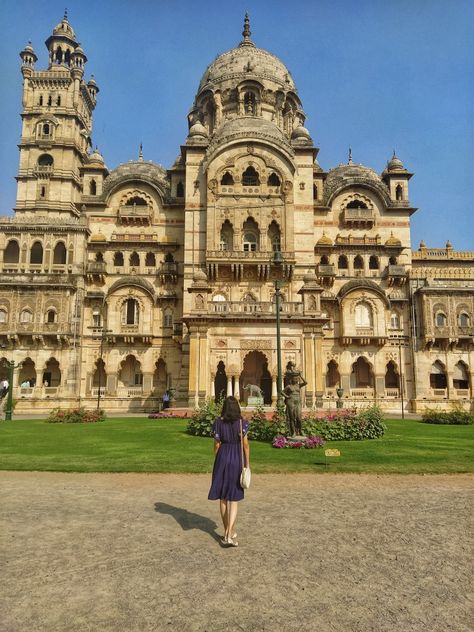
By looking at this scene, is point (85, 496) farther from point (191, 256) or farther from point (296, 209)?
point (296, 209)

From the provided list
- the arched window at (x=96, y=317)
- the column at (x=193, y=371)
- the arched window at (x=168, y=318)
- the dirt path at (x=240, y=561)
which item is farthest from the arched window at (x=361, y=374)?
the dirt path at (x=240, y=561)

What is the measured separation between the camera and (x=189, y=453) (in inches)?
558

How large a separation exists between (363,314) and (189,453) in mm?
27946

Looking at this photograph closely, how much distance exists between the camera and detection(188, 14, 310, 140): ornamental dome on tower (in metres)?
45.4

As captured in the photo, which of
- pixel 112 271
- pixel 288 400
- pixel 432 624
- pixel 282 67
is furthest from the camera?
pixel 282 67

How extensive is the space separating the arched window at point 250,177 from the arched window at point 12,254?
19.3 metres

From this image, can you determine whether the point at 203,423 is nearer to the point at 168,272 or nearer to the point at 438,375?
the point at 168,272

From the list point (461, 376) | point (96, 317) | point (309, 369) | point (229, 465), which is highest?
point (96, 317)

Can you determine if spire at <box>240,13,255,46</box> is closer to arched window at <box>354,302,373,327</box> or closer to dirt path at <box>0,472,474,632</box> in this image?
arched window at <box>354,302,373,327</box>

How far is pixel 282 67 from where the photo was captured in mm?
50875

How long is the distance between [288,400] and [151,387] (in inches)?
956

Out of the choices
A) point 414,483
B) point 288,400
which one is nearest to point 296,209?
point 288,400

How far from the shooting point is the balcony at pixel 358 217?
135 ft

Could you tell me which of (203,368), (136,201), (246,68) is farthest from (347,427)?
(246,68)
